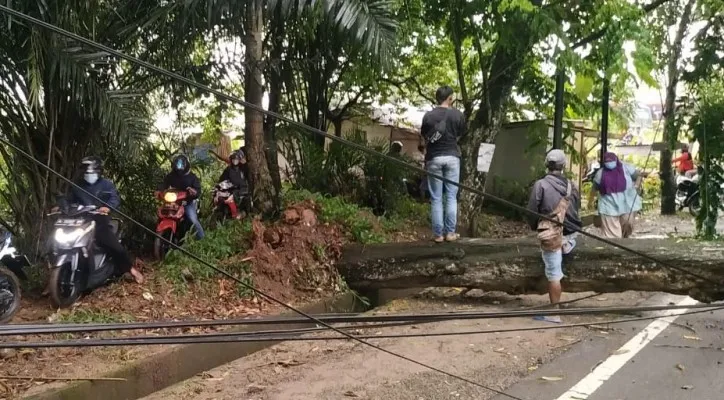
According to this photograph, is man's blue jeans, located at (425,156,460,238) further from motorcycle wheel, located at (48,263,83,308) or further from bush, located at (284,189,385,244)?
motorcycle wheel, located at (48,263,83,308)

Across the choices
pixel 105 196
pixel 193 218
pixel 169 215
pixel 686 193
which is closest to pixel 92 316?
pixel 105 196

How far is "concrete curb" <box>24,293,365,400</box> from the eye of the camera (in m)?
4.72

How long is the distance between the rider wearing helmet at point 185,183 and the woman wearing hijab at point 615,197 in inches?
206

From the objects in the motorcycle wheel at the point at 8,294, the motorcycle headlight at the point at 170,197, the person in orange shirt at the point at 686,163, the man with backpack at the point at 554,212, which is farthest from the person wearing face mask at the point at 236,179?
the person in orange shirt at the point at 686,163

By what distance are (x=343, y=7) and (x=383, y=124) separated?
11.2m

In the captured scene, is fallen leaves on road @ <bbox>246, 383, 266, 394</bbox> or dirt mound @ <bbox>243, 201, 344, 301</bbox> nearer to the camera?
fallen leaves on road @ <bbox>246, 383, 266, 394</bbox>

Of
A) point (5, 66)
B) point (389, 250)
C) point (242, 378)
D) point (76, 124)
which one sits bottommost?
point (242, 378)

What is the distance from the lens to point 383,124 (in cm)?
1734

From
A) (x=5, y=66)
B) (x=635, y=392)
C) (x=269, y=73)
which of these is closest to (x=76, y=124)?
(x=5, y=66)

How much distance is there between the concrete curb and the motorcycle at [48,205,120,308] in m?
1.29

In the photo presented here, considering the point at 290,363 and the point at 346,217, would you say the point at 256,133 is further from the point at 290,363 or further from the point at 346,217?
the point at 290,363

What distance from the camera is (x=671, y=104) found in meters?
16.4

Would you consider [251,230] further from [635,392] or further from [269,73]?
[635,392]

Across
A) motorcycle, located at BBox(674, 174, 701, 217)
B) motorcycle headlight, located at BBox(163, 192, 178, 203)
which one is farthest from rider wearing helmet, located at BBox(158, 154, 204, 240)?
motorcycle, located at BBox(674, 174, 701, 217)
